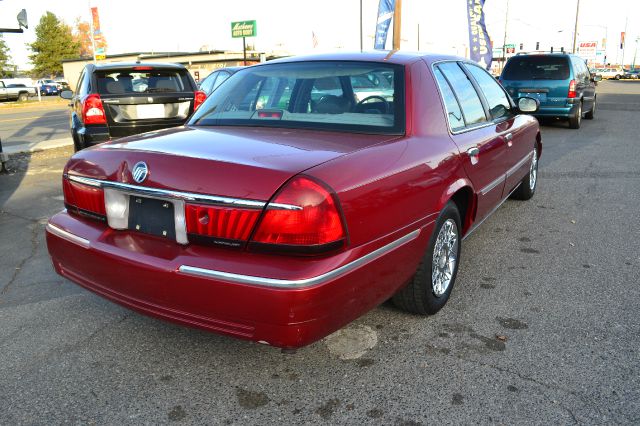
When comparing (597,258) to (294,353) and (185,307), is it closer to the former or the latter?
(294,353)

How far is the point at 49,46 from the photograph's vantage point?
59.5 metres

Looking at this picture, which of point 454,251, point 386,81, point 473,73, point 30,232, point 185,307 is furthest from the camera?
point 30,232

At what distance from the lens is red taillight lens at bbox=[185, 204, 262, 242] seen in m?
2.22

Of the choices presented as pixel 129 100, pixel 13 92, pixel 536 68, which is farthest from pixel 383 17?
pixel 13 92

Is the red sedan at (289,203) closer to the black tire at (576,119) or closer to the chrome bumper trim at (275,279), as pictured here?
the chrome bumper trim at (275,279)

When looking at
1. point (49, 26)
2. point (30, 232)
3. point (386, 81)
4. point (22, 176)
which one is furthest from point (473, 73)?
point (49, 26)

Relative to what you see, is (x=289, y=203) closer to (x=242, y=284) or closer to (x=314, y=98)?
(x=242, y=284)

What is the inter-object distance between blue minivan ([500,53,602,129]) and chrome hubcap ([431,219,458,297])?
10.0m

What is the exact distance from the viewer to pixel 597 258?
14.0 feet

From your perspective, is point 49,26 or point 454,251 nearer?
point 454,251

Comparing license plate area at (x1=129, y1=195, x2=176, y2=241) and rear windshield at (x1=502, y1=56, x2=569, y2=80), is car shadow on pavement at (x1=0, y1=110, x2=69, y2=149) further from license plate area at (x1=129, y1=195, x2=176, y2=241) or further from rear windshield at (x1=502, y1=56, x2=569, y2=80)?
rear windshield at (x1=502, y1=56, x2=569, y2=80)

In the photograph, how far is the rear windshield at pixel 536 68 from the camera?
1252 cm

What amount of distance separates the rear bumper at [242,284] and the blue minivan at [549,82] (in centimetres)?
1121

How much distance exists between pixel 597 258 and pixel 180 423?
3.49 meters
